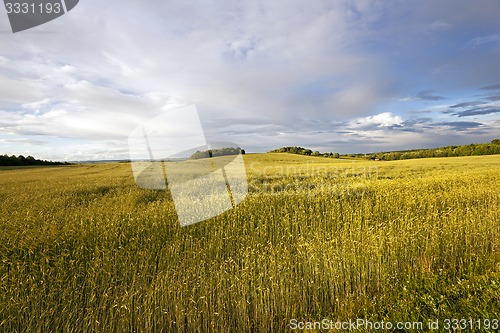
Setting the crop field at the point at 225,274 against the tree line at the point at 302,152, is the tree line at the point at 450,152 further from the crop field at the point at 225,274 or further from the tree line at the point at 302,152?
the crop field at the point at 225,274

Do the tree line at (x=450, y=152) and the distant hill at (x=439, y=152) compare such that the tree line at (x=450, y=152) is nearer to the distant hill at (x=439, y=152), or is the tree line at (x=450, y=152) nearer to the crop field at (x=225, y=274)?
the distant hill at (x=439, y=152)

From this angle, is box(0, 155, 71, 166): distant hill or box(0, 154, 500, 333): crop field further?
box(0, 155, 71, 166): distant hill

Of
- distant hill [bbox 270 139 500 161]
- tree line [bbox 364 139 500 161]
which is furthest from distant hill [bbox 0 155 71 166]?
tree line [bbox 364 139 500 161]

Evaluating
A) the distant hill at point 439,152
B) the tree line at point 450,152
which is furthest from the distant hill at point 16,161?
the tree line at point 450,152

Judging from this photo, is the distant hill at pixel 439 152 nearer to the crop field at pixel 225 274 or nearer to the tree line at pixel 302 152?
the tree line at pixel 302 152

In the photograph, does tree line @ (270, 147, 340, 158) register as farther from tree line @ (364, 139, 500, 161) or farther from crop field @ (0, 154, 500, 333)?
crop field @ (0, 154, 500, 333)

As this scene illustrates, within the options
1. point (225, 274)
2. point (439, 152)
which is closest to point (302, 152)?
point (439, 152)

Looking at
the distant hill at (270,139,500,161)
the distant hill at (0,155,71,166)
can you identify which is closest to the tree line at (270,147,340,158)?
the distant hill at (270,139,500,161)

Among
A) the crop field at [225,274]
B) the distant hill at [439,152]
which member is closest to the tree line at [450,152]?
the distant hill at [439,152]

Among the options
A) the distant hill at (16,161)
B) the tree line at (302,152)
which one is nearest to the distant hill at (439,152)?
the tree line at (302,152)

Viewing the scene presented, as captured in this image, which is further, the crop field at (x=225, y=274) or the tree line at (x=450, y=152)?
the tree line at (x=450, y=152)

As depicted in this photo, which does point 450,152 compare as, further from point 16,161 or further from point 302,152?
point 16,161

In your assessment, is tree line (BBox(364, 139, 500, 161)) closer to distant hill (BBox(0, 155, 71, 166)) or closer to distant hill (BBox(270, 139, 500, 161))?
distant hill (BBox(270, 139, 500, 161))

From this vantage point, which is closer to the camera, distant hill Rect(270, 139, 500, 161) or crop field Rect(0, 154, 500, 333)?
crop field Rect(0, 154, 500, 333)
